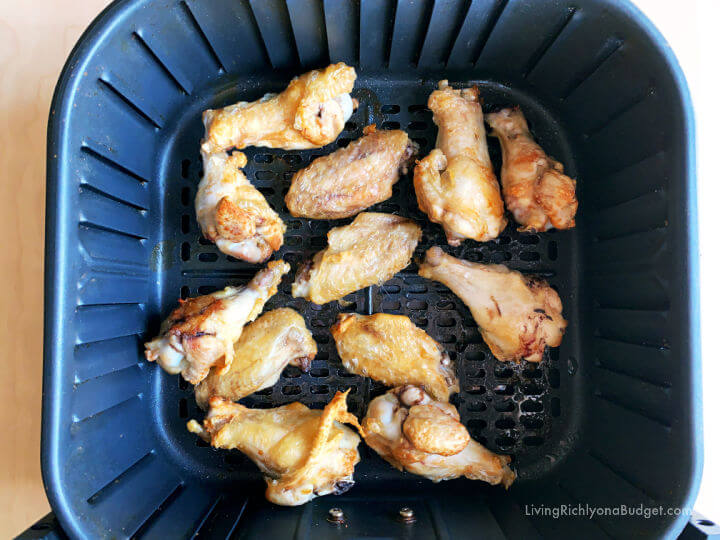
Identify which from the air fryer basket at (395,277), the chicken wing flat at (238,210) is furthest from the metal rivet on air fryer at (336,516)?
the chicken wing flat at (238,210)

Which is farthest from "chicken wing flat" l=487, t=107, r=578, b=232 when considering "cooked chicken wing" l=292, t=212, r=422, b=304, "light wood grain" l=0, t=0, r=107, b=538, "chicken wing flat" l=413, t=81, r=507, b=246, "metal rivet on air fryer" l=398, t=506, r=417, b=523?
"light wood grain" l=0, t=0, r=107, b=538

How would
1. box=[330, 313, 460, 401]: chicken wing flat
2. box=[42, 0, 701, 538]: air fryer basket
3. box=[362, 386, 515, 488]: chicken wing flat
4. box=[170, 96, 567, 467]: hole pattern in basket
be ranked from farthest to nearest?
box=[170, 96, 567, 467]: hole pattern in basket → box=[330, 313, 460, 401]: chicken wing flat → box=[362, 386, 515, 488]: chicken wing flat → box=[42, 0, 701, 538]: air fryer basket

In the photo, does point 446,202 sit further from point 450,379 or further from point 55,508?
point 55,508

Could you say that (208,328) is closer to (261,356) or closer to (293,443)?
(261,356)

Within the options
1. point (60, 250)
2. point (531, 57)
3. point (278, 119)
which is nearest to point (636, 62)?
point (531, 57)

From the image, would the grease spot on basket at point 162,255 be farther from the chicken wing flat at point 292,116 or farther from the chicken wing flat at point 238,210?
the chicken wing flat at point 292,116

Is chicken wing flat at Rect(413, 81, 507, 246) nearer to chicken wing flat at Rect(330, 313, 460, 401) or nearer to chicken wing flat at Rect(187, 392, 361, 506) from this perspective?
chicken wing flat at Rect(330, 313, 460, 401)

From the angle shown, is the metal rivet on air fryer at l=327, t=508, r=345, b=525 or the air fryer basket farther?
the metal rivet on air fryer at l=327, t=508, r=345, b=525

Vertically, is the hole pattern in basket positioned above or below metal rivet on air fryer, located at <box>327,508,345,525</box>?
above
